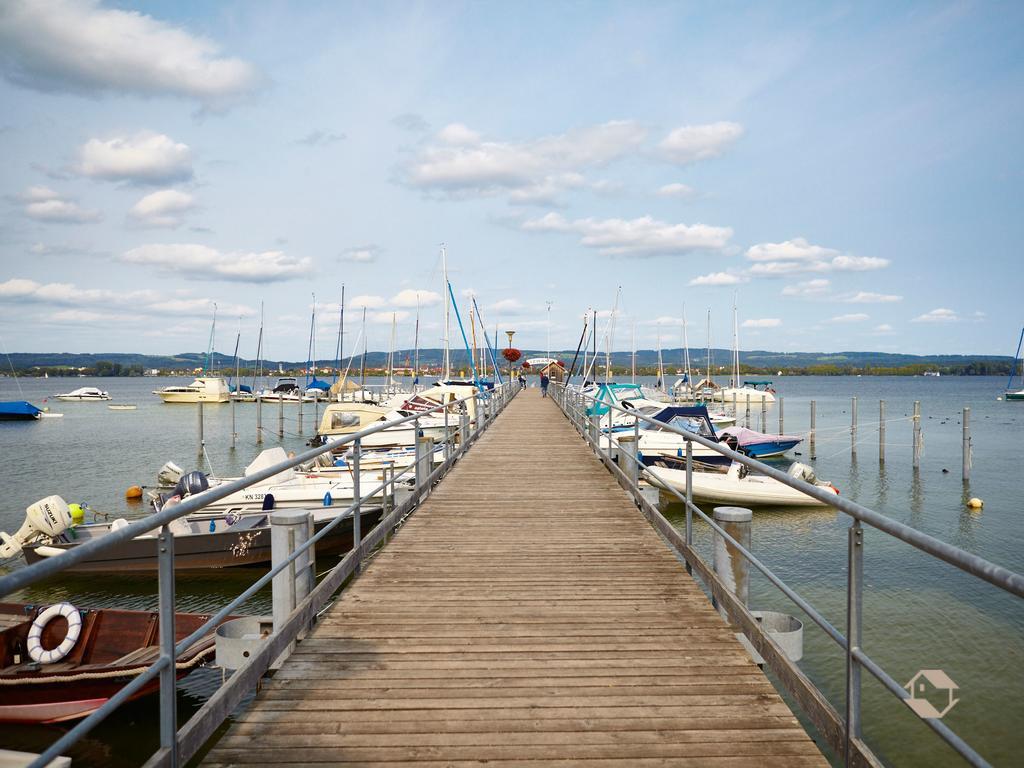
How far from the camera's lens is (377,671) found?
13.5 ft

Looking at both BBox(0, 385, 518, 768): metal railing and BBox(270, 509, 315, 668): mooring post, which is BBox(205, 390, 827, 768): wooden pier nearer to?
BBox(0, 385, 518, 768): metal railing

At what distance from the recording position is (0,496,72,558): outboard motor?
15320 mm

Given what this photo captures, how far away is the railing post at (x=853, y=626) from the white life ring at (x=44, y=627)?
847 cm

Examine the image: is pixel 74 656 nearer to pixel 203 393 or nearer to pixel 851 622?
pixel 851 622

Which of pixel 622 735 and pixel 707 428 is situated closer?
pixel 622 735

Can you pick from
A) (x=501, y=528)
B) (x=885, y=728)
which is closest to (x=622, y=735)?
(x=501, y=528)

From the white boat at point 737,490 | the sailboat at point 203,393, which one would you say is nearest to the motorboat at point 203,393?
the sailboat at point 203,393

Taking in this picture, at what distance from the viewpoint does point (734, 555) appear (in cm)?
500

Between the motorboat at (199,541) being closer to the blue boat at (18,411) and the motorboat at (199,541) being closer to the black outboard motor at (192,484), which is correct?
the black outboard motor at (192,484)

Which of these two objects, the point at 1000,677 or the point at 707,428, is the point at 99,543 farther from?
the point at 707,428

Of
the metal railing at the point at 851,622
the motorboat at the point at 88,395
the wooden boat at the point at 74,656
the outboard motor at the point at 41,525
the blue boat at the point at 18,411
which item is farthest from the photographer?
the motorboat at the point at 88,395

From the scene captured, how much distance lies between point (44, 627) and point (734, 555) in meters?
7.86

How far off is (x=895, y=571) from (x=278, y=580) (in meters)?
12.8

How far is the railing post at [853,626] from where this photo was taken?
9.45 ft
